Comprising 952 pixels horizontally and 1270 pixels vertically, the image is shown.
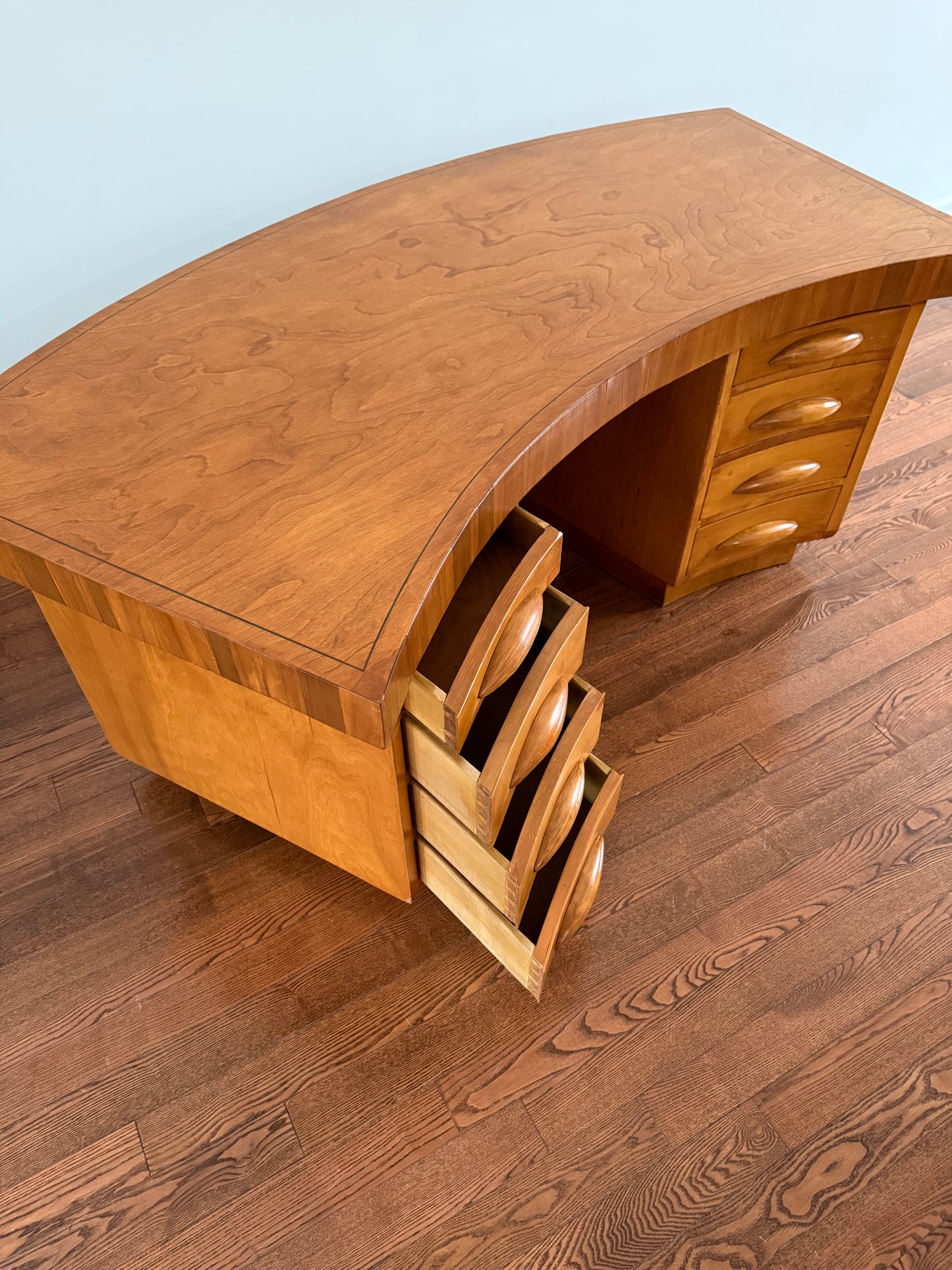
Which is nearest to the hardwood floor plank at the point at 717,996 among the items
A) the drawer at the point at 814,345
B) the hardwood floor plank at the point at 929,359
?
the drawer at the point at 814,345

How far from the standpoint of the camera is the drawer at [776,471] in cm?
159

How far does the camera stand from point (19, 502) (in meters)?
1.04

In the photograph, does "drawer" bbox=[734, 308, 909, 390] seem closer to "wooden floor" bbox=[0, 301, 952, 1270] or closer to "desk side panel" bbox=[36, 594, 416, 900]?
"wooden floor" bbox=[0, 301, 952, 1270]

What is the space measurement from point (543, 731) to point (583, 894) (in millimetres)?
317

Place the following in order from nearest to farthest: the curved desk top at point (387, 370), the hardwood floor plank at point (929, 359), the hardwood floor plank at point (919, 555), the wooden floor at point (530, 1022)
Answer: the curved desk top at point (387, 370)
the wooden floor at point (530, 1022)
the hardwood floor plank at point (919, 555)
the hardwood floor plank at point (929, 359)

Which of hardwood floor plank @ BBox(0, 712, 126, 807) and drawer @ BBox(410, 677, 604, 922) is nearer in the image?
drawer @ BBox(410, 677, 604, 922)

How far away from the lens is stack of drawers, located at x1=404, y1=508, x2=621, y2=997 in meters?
1.00

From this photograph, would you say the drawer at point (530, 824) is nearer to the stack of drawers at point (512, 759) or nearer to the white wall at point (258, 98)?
the stack of drawers at point (512, 759)

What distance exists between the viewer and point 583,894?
127 centimetres

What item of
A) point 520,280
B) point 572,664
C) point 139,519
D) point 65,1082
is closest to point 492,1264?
point 65,1082

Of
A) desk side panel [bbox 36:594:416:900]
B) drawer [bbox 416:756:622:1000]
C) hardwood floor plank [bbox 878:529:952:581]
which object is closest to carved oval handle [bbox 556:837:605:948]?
drawer [bbox 416:756:622:1000]

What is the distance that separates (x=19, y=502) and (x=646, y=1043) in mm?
1050

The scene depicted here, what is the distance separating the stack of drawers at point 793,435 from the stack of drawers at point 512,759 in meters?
0.51

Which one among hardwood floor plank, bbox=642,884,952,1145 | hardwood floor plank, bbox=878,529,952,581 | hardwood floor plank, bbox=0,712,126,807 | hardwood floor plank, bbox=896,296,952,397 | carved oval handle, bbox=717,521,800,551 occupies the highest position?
carved oval handle, bbox=717,521,800,551
